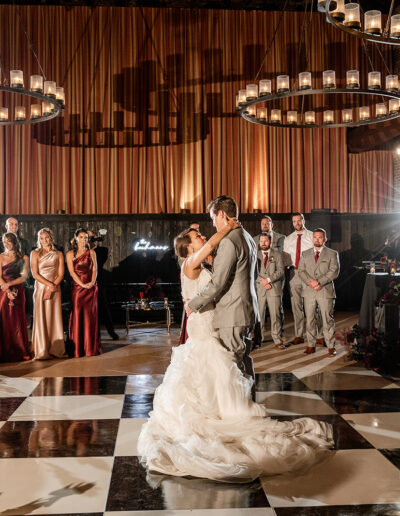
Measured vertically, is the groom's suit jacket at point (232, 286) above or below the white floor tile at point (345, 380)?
above

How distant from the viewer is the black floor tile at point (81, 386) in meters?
4.80

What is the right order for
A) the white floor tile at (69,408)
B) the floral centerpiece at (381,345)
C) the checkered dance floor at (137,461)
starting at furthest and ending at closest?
the floral centerpiece at (381,345), the white floor tile at (69,408), the checkered dance floor at (137,461)

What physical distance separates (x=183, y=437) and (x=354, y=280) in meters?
8.37

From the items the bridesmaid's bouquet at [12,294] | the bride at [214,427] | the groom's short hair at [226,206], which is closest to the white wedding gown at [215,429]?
the bride at [214,427]

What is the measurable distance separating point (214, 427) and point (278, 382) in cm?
192

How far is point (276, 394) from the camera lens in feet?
15.2

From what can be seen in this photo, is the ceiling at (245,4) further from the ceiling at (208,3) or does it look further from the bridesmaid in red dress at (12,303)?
the bridesmaid in red dress at (12,303)

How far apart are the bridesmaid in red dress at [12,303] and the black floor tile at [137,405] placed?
221cm

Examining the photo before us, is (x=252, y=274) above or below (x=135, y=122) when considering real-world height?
below

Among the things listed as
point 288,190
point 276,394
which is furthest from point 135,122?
point 276,394

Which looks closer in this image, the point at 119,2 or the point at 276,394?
the point at 276,394

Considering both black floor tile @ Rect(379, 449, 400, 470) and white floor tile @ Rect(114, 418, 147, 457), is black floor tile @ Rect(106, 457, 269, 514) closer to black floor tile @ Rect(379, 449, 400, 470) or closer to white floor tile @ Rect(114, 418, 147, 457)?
white floor tile @ Rect(114, 418, 147, 457)

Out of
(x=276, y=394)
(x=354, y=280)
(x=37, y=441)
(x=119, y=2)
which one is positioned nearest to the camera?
(x=37, y=441)

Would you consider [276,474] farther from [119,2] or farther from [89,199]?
[119,2]
